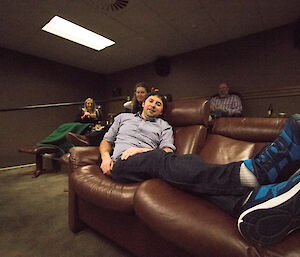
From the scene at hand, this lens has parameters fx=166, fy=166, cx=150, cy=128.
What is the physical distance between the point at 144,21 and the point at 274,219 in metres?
3.13

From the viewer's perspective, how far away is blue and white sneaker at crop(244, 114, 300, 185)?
0.63 m

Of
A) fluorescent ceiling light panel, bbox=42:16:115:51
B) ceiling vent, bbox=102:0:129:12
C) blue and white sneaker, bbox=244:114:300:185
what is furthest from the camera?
fluorescent ceiling light panel, bbox=42:16:115:51

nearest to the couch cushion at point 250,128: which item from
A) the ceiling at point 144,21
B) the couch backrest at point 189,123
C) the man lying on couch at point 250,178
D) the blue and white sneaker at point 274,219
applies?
the couch backrest at point 189,123

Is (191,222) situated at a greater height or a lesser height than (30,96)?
lesser

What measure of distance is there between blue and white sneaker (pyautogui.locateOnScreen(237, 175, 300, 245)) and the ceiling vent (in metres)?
2.79

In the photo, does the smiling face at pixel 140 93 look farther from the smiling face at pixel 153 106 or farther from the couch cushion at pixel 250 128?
the couch cushion at pixel 250 128

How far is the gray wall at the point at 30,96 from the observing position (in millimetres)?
3721

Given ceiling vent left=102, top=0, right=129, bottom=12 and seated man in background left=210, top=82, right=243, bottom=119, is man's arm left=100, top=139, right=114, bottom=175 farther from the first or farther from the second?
seated man in background left=210, top=82, right=243, bottom=119

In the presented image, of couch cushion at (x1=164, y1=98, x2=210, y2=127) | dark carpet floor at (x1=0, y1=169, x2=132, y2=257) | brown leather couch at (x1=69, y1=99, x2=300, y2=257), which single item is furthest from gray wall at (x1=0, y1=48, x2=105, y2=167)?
couch cushion at (x1=164, y1=98, x2=210, y2=127)

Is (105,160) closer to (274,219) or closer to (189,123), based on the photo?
(189,123)

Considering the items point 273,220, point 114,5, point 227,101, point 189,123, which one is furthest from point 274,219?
point 227,101

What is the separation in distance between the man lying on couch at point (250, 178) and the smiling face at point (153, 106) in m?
0.49

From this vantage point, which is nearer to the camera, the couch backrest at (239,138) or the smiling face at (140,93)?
the couch backrest at (239,138)

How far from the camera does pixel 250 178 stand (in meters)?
0.65
